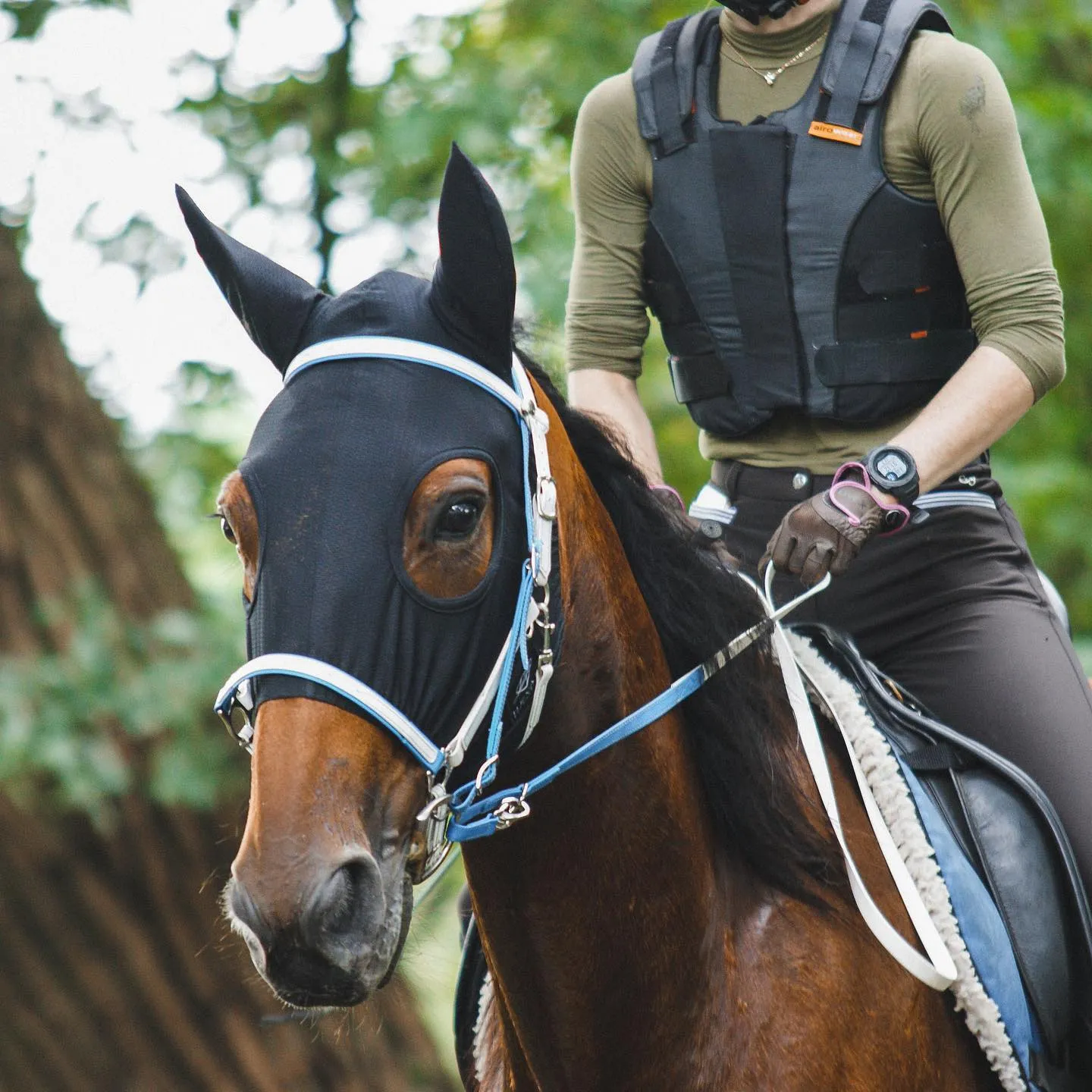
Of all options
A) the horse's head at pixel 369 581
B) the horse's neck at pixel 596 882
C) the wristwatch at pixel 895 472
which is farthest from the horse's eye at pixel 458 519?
the wristwatch at pixel 895 472

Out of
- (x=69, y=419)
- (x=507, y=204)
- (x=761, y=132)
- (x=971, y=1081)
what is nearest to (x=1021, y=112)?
(x=507, y=204)

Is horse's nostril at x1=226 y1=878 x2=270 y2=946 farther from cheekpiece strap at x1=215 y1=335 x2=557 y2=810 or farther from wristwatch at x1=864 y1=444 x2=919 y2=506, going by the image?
wristwatch at x1=864 y1=444 x2=919 y2=506

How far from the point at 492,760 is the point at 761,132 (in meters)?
1.56

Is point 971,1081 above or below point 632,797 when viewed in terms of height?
below

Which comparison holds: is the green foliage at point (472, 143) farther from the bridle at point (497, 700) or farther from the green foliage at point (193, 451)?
the bridle at point (497, 700)

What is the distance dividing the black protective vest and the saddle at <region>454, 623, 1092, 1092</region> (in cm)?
63

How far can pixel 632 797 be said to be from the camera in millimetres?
2256

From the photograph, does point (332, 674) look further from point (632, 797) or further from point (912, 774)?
point (912, 774)

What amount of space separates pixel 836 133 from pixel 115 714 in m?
3.45

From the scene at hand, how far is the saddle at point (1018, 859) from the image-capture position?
8.06 ft

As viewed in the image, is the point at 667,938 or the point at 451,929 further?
the point at 451,929

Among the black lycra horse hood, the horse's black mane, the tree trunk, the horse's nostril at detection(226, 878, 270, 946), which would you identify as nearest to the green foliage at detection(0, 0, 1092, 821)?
the tree trunk

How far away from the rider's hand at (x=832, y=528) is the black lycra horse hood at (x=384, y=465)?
627mm

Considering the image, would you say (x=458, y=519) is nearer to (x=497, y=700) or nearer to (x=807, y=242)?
(x=497, y=700)
